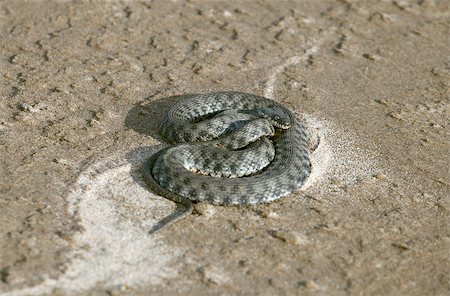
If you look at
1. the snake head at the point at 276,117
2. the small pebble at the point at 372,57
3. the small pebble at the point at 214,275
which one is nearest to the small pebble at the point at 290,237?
the small pebble at the point at 214,275

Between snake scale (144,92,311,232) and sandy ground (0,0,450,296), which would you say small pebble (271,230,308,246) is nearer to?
sandy ground (0,0,450,296)

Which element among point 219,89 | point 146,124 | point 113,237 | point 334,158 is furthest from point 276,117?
point 113,237

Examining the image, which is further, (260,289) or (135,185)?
(135,185)

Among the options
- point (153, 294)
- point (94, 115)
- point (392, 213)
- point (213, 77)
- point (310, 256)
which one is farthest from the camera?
point (213, 77)

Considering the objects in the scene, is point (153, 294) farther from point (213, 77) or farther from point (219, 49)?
point (219, 49)

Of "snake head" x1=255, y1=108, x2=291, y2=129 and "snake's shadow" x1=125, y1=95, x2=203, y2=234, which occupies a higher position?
"snake head" x1=255, y1=108, x2=291, y2=129

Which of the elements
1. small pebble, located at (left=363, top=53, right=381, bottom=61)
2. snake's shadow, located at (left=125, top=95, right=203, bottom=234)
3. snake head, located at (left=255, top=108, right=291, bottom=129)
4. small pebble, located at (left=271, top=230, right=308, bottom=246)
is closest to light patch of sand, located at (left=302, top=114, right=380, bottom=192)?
snake head, located at (left=255, top=108, right=291, bottom=129)

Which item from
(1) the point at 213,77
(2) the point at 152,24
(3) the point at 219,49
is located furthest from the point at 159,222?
(2) the point at 152,24
